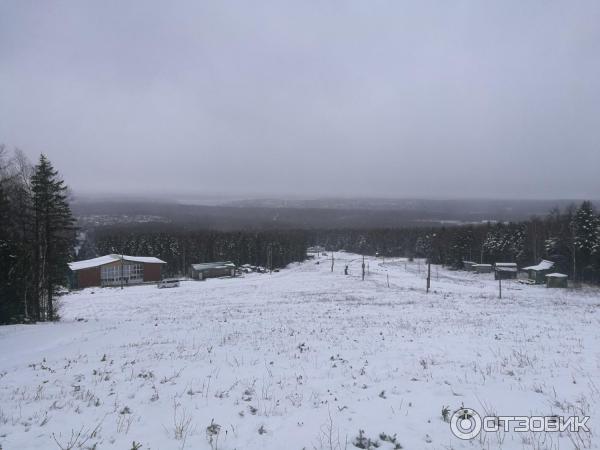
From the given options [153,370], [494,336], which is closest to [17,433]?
[153,370]

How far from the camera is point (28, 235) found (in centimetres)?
2530

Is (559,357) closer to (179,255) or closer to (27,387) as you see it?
(27,387)

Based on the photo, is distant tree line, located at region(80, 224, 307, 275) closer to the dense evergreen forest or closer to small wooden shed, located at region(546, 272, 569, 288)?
the dense evergreen forest

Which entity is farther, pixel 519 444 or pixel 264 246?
pixel 264 246

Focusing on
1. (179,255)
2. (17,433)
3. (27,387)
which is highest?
(17,433)

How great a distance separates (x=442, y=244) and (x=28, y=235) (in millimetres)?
101811

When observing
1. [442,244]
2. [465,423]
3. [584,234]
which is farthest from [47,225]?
[442,244]

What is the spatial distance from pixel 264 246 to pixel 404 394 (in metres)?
105

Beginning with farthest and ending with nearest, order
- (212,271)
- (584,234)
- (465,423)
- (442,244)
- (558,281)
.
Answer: (442,244) < (212,271) < (584,234) < (558,281) < (465,423)

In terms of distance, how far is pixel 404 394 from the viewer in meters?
8.08

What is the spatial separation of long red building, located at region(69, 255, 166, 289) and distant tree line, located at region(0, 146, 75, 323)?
4844 cm

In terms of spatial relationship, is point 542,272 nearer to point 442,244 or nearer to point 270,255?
point 442,244

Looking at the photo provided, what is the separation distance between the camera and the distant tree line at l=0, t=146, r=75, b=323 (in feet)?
76.3

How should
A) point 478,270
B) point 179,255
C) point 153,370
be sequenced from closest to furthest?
1. point 153,370
2. point 478,270
3. point 179,255
